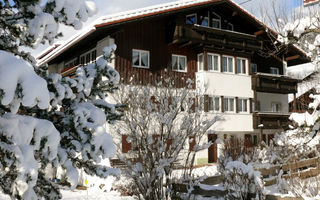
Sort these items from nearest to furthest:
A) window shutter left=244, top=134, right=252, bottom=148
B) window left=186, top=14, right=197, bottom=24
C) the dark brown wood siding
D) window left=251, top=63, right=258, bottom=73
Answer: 1. window shutter left=244, top=134, right=252, bottom=148
2. the dark brown wood siding
3. window left=186, top=14, right=197, bottom=24
4. window left=251, top=63, right=258, bottom=73

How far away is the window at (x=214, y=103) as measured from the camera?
21.8 meters

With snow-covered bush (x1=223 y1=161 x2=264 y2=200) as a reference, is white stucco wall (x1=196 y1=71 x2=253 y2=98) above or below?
above

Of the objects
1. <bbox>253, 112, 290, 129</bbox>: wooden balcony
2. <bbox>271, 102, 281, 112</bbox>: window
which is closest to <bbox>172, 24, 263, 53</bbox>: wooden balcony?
<bbox>253, 112, 290, 129</bbox>: wooden balcony

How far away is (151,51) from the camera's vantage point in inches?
808

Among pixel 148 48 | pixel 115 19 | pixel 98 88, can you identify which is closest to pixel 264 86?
pixel 148 48

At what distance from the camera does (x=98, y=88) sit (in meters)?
5.18

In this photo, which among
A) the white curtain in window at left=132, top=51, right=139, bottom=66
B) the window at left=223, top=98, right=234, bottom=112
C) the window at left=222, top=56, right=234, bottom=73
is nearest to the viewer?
the white curtain in window at left=132, top=51, right=139, bottom=66

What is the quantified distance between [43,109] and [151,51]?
16387 millimetres

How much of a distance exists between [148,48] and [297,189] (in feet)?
48.2

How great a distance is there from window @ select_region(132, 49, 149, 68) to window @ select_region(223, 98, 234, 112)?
628cm

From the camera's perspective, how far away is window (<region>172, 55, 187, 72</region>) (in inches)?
848

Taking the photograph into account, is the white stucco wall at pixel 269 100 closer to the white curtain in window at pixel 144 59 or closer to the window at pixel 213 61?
the window at pixel 213 61

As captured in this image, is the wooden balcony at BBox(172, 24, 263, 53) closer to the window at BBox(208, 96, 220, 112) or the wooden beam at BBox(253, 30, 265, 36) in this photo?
the wooden beam at BBox(253, 30, 265, 36)

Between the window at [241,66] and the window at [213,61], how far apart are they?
79.9 inches
